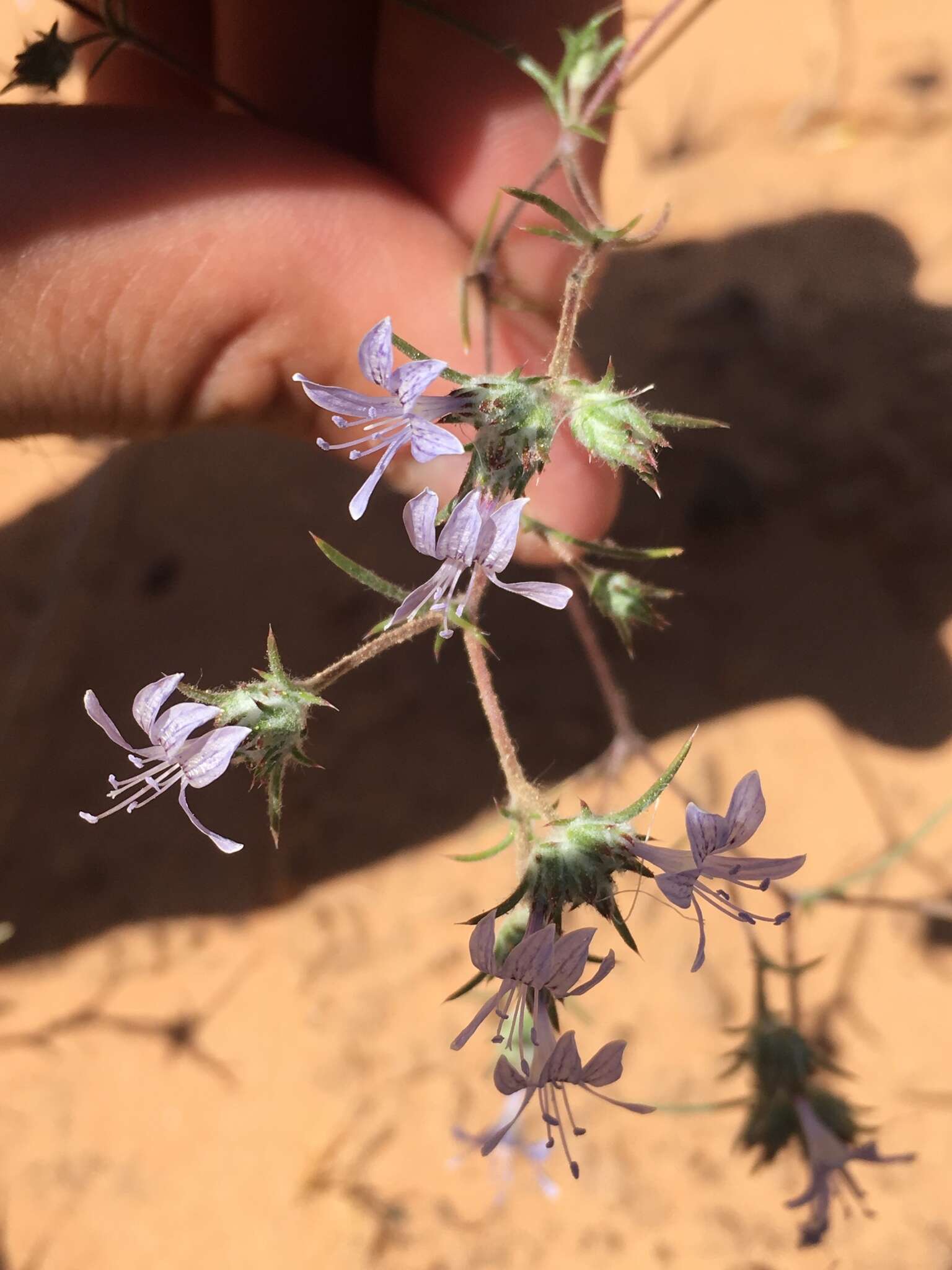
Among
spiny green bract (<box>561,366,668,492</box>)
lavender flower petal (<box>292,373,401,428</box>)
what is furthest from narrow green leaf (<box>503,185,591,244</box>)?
lavender flower petal (<box>292,373,401,428</box>)

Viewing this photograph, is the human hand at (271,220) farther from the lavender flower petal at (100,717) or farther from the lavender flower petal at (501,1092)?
Answer: the lavender flower petal at (501,1092)

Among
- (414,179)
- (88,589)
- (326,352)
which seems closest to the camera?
(326,352)

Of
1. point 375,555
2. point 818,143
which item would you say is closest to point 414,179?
point 375,555

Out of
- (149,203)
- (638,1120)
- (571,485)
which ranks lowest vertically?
Answer: (638,1120)

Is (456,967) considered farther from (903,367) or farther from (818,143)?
(818,143)

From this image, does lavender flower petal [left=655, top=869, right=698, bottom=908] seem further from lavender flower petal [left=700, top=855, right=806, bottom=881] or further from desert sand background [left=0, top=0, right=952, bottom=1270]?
desert sand background [left=0, top=0, right=952, bottom=1270]

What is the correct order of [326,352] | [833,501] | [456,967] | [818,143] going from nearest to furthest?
[326,352] < [456,967] < [833,501] < [818,143]
